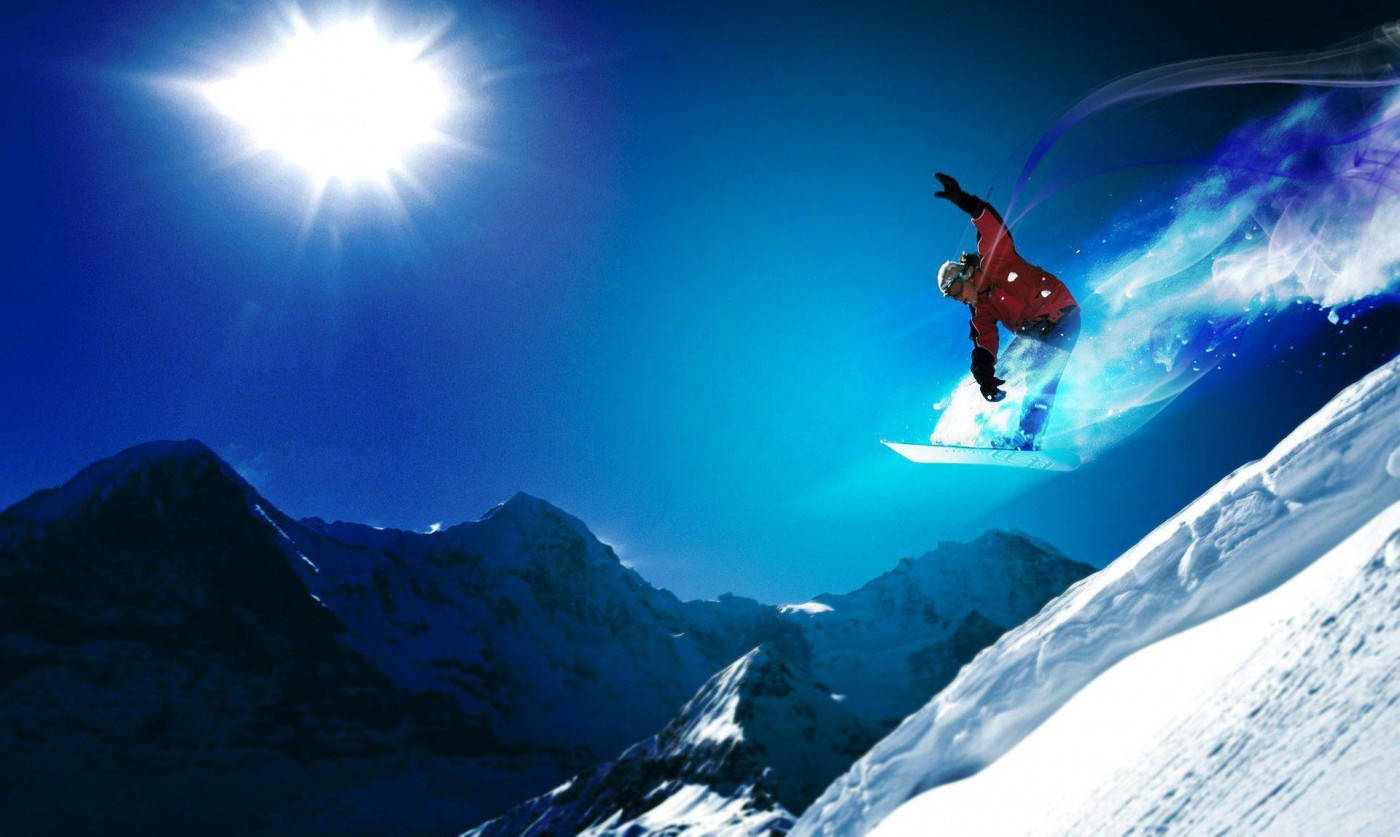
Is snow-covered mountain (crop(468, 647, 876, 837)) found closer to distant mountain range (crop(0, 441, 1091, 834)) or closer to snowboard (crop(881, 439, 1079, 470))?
distant mountain range (crop(0, 441, 1091, 834))

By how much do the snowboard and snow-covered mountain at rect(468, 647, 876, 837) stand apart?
37.1 metres

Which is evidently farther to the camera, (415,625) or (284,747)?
(415,625)

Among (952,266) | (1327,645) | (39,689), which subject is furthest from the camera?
(39,689)

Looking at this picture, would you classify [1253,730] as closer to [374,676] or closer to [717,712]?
[717,712]

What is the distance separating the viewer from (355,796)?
102000mm

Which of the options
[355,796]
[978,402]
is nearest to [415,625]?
[355,796]

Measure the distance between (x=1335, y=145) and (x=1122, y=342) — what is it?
13.0 ft

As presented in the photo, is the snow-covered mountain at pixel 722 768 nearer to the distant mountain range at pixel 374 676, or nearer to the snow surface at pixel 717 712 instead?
the snow surface at pixel 717 712

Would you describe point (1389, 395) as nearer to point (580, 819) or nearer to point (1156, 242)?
point (1156, 242)

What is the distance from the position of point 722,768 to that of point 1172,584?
5880 centimetres

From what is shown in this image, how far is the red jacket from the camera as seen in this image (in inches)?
336

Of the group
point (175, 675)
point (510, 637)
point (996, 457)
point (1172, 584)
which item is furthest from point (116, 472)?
point (1172, 584)

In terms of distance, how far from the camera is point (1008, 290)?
871cm

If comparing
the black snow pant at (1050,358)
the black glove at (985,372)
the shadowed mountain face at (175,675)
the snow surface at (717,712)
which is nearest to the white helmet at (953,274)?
the black glove at (985,372)
